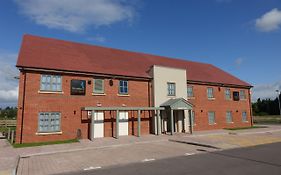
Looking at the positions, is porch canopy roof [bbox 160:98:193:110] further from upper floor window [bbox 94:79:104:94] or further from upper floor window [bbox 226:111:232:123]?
upper floor window [bbox 226:111:232:123]

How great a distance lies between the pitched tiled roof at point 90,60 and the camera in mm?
18289

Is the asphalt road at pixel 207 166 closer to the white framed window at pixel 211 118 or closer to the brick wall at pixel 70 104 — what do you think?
the brick wall at pixel 70 104

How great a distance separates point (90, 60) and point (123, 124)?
649cm

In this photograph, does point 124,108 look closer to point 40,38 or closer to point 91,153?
point 91,153

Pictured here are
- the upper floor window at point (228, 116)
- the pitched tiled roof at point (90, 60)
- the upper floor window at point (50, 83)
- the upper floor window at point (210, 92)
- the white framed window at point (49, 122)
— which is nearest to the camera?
the white framed window at point (49, 122)

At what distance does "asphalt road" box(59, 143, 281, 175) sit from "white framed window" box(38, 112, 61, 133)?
30.0ft

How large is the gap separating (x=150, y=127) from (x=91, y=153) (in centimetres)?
949

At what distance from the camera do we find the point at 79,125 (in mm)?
18266

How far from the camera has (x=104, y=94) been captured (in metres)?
19.8

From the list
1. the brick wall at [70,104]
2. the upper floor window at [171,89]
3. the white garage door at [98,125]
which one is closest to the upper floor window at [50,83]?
the brick wall at [70,104]

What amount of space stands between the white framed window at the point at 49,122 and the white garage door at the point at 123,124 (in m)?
5.12

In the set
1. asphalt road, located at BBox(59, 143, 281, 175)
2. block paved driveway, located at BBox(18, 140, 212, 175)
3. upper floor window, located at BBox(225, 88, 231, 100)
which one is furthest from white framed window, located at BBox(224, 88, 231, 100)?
asphalt road, located at BBox(59, 143, 281, 175)

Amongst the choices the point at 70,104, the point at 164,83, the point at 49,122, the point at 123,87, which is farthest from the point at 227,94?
the point at 49,122

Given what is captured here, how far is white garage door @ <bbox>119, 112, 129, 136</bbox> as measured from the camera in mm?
20297
